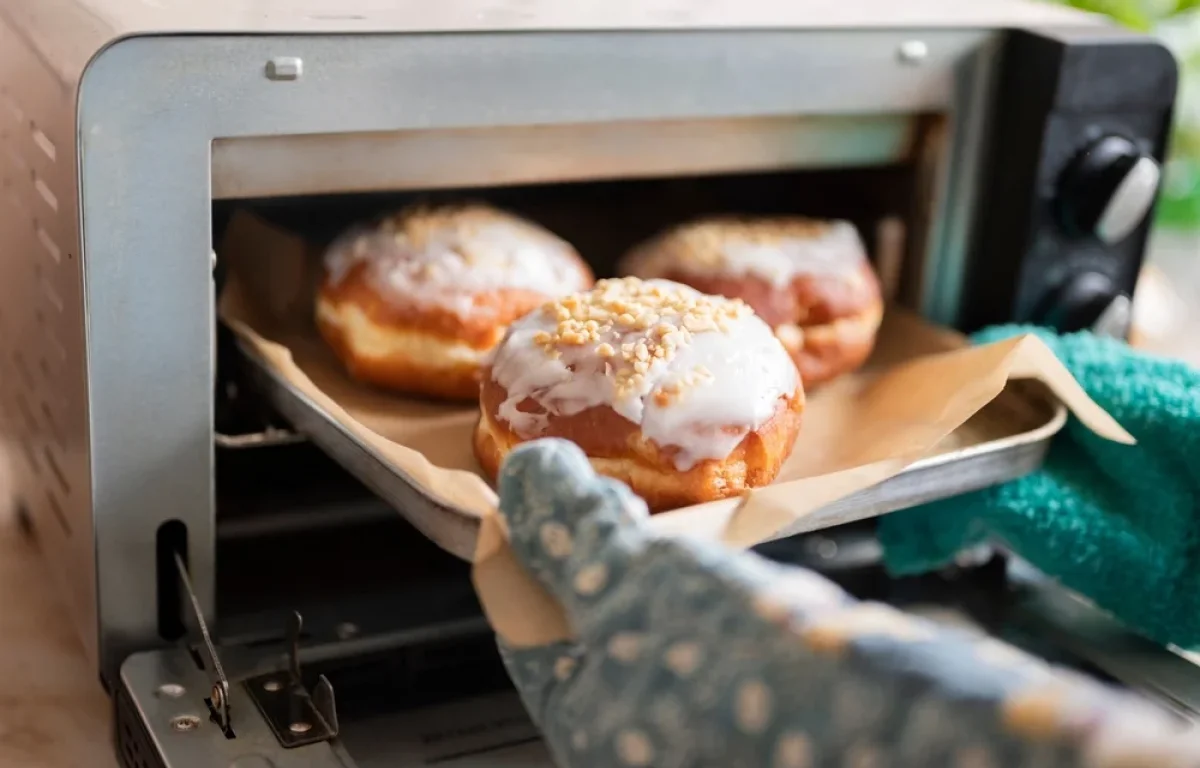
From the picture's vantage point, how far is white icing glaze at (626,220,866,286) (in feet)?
3.04

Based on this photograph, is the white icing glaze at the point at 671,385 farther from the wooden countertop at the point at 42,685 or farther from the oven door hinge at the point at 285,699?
the wooden countertop at the point at 42,685

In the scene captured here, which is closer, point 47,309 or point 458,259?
point 47,309

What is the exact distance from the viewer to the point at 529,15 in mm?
790

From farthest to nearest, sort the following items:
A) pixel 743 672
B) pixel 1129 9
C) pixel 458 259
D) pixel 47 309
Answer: pixel 1129 9 < pixel 458 259 < pixel 47 309 < pixel 743 672

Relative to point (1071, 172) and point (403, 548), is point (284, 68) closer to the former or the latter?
point (403, 548)

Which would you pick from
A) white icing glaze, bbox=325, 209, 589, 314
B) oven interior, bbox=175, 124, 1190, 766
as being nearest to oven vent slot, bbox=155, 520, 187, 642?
oven interior, bbox=175, 124, 1190, 766

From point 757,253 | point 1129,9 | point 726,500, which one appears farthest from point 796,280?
point 1129,9

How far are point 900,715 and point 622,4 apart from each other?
22.4 inches

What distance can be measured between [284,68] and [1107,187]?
0.55 m

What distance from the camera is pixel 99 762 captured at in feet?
2.43

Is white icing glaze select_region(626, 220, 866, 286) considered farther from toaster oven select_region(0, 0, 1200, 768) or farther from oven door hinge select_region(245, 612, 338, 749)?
oven door hinge select_region(245, 612, 338, 749)

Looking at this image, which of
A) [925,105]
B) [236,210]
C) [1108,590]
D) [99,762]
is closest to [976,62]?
[925,105]

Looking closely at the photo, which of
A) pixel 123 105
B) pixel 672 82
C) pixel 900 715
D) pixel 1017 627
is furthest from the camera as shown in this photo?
pixel 1017 627

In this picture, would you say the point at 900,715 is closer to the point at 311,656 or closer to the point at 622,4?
the point at 311,656
